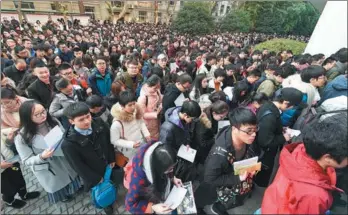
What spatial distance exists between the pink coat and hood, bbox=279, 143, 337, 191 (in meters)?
2.07

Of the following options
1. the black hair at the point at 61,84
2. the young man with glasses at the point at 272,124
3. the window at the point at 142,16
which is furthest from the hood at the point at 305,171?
the window at the point at 142,16

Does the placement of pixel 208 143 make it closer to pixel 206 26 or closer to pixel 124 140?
pixel 124 140

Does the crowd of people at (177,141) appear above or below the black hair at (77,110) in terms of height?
below

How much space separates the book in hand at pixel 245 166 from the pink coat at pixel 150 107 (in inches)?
63.6

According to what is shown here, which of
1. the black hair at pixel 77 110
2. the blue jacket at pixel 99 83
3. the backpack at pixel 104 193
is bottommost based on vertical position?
the backpack at pixel 104 193

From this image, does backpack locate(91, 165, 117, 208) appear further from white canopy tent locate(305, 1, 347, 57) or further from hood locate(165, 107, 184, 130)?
white canopy tent locate(305, 1, 347, 57)

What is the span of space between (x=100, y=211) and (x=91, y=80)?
8.12ft

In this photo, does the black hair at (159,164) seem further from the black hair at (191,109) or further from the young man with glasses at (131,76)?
the young man with glasses at (131,76)

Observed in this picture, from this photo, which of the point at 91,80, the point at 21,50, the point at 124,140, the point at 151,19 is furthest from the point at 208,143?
the point at 151,19

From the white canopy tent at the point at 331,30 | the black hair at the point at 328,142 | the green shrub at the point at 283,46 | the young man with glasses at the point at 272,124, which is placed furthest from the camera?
the green shrub at the point at 283,46

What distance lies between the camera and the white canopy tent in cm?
781

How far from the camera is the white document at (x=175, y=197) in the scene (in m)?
1.92

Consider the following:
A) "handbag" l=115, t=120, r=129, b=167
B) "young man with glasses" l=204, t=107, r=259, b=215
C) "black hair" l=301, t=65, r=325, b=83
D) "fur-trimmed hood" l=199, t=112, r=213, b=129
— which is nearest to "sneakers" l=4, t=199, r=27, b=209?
"handbag" l=115, t=120, r=129, b=167

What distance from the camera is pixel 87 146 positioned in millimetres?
2420
